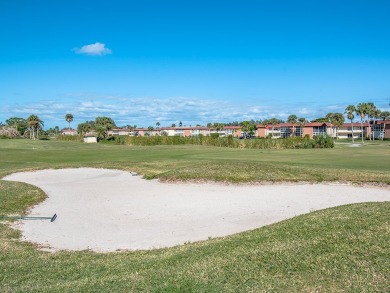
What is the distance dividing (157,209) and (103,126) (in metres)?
125

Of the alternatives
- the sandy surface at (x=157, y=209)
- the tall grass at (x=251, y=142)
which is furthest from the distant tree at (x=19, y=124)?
the sandy surface at (x=157, y=209)

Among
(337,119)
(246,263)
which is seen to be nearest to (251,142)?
(246,263)

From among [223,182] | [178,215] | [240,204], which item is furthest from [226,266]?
[223,182]

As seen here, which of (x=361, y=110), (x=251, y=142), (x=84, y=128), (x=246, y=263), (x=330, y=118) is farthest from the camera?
(x=330, y=118)

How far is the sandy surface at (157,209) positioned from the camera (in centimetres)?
1146

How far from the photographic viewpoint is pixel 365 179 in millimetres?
21391

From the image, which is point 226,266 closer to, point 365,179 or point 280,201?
point 280,201

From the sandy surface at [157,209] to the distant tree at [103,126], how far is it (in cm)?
11047

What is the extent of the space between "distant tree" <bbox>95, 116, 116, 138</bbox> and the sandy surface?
11047cm

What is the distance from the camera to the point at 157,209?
50.1 feet

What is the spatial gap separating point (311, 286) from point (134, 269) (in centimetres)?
323

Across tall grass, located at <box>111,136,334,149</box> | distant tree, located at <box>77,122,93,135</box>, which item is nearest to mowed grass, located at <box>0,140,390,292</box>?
tall grass, located at <box>111,136,334,149</box>

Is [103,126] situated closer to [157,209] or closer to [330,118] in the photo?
[330,118]

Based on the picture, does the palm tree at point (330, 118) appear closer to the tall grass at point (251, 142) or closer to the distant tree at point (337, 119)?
the distant tree at point (337, 119)
